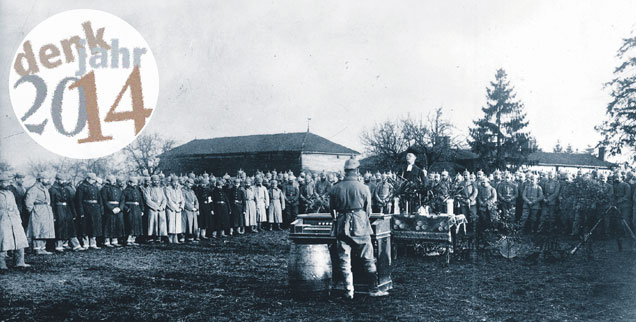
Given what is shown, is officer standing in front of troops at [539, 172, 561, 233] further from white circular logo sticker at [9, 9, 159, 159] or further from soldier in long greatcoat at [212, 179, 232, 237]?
white circular logo sticker at [9, 9, 159, 159]

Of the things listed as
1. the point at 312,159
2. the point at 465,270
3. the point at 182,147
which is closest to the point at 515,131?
the point at 312,159

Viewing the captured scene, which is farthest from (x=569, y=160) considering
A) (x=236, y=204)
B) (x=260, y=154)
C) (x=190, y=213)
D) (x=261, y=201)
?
(x=190, y=213)

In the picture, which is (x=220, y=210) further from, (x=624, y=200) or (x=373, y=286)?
(x=624, y=200)

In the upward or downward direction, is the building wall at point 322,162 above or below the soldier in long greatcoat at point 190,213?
above

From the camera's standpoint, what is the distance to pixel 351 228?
6699mm

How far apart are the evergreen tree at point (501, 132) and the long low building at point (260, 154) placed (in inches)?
535

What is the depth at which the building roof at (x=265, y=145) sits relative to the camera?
52.2 meters

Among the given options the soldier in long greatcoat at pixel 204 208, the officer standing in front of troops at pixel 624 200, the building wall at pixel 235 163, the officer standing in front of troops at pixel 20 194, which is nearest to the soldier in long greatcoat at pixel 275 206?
the soldier in long greatcoat at pixel 204 208

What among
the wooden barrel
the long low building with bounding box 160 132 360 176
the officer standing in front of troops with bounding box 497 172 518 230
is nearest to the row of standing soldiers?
the wooden barrel

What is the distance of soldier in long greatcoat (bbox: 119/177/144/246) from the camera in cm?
1328

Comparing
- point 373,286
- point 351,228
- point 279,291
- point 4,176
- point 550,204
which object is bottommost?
point 279,291

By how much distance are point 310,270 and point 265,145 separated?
48.5m

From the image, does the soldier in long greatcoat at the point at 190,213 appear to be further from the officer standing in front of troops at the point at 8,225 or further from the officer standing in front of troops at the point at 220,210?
the officer standing in front of troops at the point at 8,225

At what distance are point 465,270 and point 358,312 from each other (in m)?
3.78
